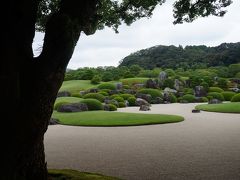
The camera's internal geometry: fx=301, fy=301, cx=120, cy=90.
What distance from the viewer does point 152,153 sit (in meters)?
8.42

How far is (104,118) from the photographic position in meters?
17.4

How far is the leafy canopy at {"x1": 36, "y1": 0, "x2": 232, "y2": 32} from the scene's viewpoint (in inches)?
332

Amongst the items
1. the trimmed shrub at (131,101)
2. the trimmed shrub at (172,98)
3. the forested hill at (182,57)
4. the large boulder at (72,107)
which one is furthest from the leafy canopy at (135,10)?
the forested hill at (182,57)

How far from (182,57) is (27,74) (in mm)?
72923

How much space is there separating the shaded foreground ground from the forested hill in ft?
176

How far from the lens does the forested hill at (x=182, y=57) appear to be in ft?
214

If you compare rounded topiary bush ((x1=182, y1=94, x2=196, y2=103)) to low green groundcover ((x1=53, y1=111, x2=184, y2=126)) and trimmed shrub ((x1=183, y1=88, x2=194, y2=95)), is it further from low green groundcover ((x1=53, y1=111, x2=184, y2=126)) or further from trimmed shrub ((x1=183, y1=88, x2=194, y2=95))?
low green groundcover ((x1=53, y1=111, x2=184, y2=126))

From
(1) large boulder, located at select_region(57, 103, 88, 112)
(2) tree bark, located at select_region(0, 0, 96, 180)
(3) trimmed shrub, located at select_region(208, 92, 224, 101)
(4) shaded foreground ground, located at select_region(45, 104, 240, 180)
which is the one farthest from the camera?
(3) trimmed shrub, located at select_region(208, 92, 224, 101)

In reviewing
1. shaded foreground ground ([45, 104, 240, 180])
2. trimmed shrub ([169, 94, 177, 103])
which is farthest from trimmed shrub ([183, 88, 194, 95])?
shaded foreground ground ([45, 104, 240, 180])

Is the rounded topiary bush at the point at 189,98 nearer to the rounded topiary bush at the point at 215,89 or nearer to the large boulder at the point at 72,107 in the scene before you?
the rounded topiary bush at the point at 215,89

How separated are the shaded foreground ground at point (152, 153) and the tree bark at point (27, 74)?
8.85ft

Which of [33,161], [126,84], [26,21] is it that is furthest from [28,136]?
[126,84]

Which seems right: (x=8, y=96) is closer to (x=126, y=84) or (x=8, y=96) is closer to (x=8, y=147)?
(x=8, y=147)

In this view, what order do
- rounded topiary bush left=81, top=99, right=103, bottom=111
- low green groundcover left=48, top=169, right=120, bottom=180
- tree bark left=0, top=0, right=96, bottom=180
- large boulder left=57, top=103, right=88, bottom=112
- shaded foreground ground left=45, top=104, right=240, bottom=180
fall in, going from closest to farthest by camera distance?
tree bark left=0, top=0, right=96, bottom=180
low green groundcover left=48, top=169, right=120, bottom=180
shaded foreground ground left=45, top=104, right=240, bottom=180
large boulder left=57, top=103, right=88, bottom=112
rounded topiary bush left=81, top=99, right=103, bottom=111
